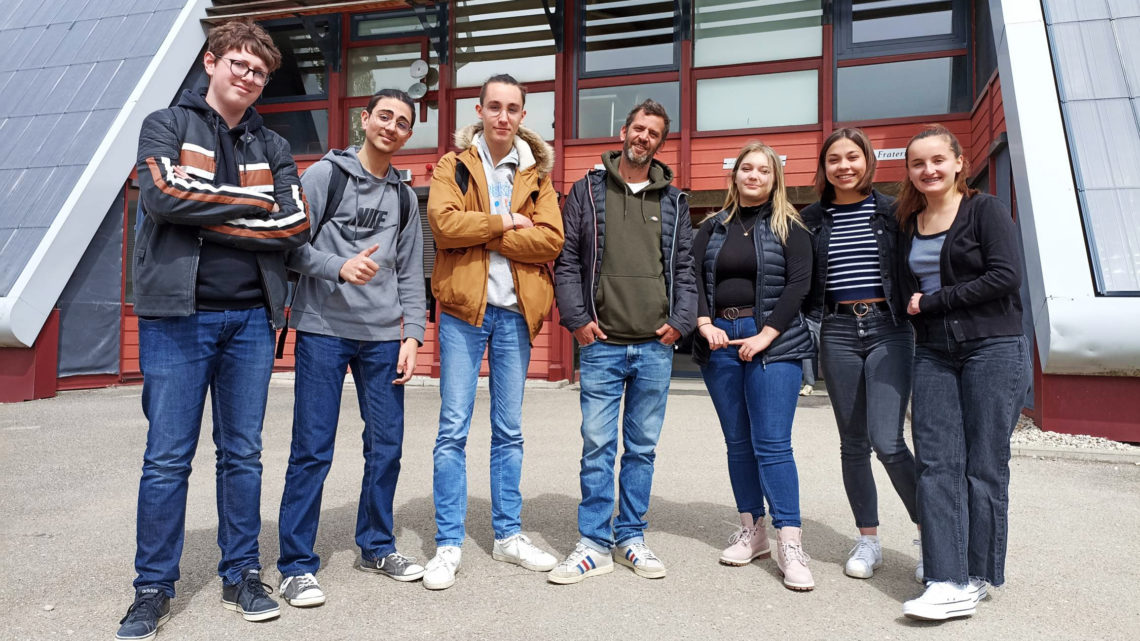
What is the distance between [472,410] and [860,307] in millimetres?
1741

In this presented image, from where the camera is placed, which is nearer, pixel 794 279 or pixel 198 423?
pixel 198 423

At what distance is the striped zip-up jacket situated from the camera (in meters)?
2.63

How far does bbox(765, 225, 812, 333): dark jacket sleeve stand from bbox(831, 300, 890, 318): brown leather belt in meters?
0.17

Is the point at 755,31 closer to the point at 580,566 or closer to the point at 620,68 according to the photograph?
the point at 620,68

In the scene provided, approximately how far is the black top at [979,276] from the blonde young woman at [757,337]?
60 centimetres

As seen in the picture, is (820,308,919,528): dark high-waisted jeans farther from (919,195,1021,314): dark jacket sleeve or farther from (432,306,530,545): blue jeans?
(432,306,530,545): blue jeans

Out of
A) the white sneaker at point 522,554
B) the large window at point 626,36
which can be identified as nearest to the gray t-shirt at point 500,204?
the white sneaker at point 522,554

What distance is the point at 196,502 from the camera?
15.2 ft

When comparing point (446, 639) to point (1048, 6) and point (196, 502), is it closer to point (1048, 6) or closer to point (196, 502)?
point (196, 502)

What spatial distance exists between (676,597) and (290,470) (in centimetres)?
167

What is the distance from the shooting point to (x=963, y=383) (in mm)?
3004

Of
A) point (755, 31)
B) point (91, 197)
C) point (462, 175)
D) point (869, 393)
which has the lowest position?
point (869, 393)

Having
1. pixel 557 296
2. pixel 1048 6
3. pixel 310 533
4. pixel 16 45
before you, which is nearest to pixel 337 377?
pixel 310 533

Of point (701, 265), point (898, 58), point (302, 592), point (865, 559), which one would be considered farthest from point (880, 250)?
point (898, 58)
